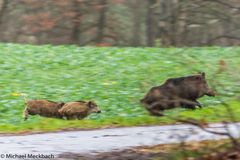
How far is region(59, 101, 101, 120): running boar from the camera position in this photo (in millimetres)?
14578

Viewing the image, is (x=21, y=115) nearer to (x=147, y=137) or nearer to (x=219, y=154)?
(x=147, y=137)

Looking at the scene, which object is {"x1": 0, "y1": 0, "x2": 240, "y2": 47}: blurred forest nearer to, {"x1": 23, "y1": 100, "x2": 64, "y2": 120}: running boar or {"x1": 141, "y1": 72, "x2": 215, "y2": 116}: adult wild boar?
{"x1": 141, "y1": 72, "x2": 215, "y2": 116}: adult wild boar

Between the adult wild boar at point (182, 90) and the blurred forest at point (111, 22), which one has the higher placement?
the adult wild boar at point (182, 90)

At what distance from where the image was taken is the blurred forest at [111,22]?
33.0m

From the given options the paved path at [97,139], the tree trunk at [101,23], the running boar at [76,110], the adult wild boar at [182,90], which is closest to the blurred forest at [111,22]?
the tree trunk at [101,23]

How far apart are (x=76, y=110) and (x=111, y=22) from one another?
67.2ft

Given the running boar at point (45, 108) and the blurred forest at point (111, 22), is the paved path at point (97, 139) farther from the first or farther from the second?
the blurred forest at point (111, 22)

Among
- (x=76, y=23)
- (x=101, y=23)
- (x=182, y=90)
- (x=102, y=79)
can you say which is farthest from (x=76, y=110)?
(x=101, y=23)

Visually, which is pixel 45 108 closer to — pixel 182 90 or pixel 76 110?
pixel 76 110

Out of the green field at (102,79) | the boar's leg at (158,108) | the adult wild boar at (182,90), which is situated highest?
the boar's leg at (158,108)

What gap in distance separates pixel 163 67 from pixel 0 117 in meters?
7.32

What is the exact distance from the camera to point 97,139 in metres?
12.3

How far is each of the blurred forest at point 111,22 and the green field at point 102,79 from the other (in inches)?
259

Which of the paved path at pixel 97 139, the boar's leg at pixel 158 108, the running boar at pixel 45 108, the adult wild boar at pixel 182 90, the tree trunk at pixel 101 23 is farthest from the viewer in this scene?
the tree trunk at pixel 101 23
